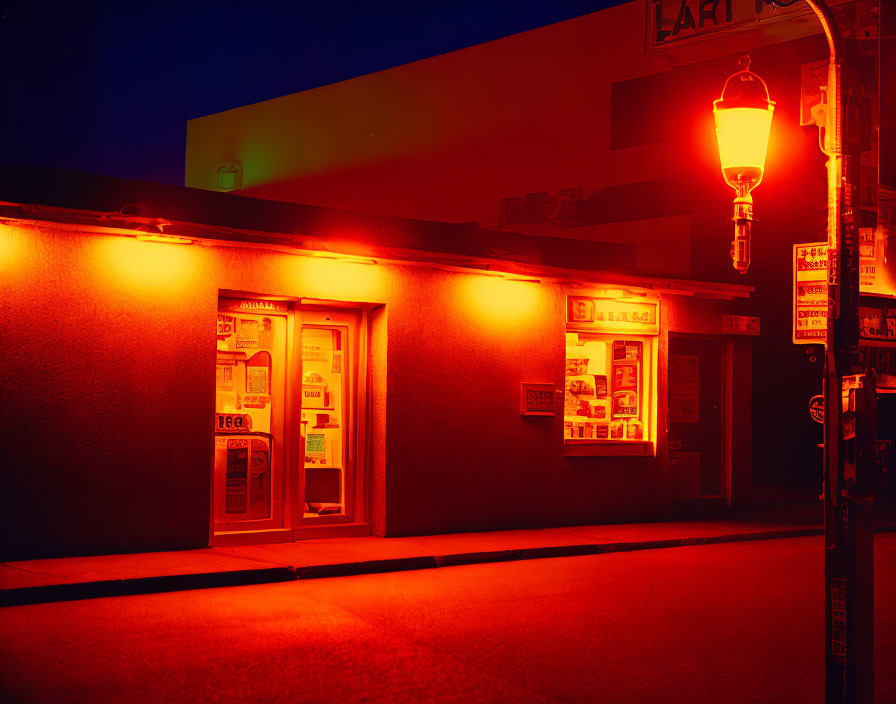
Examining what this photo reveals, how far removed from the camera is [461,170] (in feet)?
92.0

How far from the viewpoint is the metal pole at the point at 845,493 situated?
19.3 feet

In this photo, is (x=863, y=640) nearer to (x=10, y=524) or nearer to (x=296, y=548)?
(x=296, y=548)

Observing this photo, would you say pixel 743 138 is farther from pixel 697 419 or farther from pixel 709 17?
pixel 697 419

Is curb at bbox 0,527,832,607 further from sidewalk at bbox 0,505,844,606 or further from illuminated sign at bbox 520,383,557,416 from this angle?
illuminated sign at bbox 520,383,557,416

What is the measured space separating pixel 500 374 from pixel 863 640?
924 centimetres

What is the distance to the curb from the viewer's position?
985cm

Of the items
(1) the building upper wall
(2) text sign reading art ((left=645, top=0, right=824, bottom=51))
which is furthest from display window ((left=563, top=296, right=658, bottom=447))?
(1) the building upper wall

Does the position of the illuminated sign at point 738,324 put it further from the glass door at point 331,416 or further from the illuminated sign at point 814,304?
the illuminated sign at point 814,304

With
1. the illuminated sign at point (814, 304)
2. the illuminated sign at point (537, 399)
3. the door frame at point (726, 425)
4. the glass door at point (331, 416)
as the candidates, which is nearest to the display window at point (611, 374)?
the illuminated sign at point (537, 399)

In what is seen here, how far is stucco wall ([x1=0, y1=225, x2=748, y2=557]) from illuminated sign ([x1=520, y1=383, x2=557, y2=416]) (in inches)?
A: 5.2

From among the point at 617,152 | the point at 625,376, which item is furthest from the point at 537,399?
the point at 617,152

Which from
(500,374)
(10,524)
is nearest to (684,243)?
(500,374)

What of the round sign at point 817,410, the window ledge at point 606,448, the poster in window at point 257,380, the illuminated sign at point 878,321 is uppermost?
the illuminated sign at point 878,321

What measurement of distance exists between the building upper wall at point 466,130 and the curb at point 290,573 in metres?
9.93
